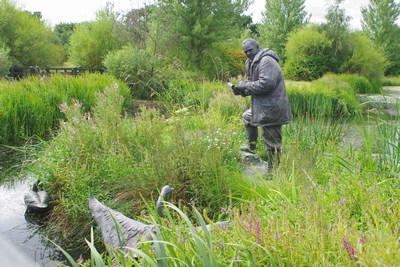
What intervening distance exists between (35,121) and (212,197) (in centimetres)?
534

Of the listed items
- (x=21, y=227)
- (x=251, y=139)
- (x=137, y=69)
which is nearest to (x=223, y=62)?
(x=137, y=69)

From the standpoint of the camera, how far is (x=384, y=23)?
3859cm

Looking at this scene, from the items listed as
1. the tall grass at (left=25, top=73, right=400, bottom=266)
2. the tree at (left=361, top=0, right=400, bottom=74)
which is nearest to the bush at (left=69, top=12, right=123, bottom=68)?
the tall grass at (left=25, top=73, right=400, bottom=266)

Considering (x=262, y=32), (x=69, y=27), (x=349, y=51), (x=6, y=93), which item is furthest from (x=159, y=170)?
(x=69, y=27)

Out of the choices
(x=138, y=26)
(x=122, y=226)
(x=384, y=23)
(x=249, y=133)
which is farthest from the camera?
(x=384, y=23)

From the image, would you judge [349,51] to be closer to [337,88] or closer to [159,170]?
[337,88]

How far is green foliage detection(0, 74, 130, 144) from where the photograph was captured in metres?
7.97

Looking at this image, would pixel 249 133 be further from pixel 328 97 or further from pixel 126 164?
pixel 328 97

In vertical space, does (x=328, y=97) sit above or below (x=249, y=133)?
below

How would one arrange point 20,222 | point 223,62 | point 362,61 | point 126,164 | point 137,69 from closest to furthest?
1. point 20,222
2. point 126,164
3. point 137,69
4. point 223,62
5. point 362,61

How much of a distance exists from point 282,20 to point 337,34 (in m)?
9.43

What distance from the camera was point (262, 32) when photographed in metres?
34.2

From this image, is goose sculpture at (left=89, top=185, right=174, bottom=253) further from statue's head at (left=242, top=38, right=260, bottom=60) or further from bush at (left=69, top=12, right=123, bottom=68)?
bush at (left=69, top=12, right=123, bottom=68)

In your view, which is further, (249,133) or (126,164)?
(249,133)
